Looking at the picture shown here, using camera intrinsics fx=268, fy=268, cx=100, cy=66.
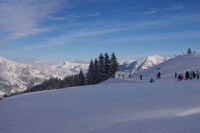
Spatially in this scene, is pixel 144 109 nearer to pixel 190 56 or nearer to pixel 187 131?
pixel 187 131

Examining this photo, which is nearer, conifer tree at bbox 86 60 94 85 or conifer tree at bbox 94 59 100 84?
conifer tree at bbox 94 59 100 84

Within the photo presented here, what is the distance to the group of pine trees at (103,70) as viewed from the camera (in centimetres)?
6936

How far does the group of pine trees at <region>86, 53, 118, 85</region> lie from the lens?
69363mm

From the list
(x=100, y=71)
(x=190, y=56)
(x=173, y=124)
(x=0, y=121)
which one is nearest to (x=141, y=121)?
(x=173, y=124)

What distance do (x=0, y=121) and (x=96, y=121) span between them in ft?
25.0

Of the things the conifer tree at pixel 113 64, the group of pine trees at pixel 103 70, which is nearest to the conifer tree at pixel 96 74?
the group of pine trees at pixel 103 70

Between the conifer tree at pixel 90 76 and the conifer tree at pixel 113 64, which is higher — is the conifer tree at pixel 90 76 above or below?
below

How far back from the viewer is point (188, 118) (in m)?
11.9

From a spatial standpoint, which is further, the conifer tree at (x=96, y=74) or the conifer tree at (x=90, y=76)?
the conifer tree at (x=90, y=76)

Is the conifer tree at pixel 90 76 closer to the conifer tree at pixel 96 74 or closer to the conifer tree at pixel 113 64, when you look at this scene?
the conifer tree at pixel 96 74

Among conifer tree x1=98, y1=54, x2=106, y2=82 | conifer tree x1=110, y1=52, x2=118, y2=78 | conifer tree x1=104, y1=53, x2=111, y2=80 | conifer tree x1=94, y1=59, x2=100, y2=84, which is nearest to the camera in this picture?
conifer tree x1=104, y1=53, x2=111, y2=80

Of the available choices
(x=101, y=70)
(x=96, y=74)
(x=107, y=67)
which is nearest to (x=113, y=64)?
(x=107, y=67)

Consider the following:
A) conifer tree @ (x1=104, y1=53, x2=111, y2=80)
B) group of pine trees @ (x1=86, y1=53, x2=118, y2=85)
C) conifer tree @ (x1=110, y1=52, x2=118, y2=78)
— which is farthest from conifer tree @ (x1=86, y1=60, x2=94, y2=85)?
conifer tree @ (x1=110, y1=52, x2=118, y2=78)

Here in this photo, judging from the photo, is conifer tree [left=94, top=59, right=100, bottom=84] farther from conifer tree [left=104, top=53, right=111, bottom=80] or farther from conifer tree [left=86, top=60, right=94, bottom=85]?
conifer tree [left=104, top=53, right=111, bottom=80]
